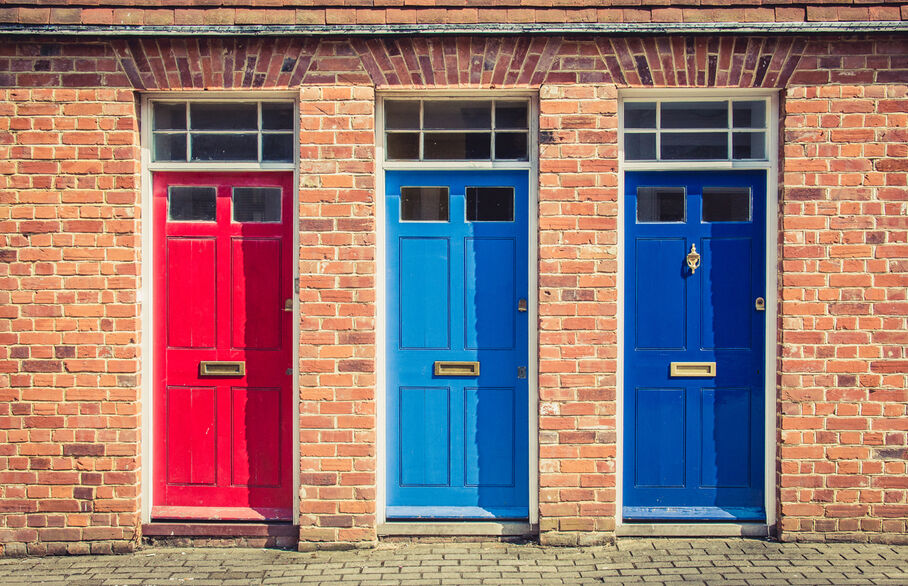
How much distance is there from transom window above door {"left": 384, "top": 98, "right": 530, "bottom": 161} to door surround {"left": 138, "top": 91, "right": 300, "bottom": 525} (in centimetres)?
71

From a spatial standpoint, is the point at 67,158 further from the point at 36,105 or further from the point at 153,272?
the point at 153,272

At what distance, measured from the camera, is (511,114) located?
4.75 meters

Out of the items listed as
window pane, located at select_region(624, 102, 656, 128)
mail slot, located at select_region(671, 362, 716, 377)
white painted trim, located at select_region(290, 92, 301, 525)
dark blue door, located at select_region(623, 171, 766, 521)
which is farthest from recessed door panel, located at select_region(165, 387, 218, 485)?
window pane, located at select_region(624, 102, 656, 128)

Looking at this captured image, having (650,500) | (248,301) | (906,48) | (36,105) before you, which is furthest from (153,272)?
(906,48)

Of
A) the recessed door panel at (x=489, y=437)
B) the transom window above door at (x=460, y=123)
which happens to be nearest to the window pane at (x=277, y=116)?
the transom window above door at (x=460, y=123)

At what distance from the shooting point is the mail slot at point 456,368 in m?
4.75

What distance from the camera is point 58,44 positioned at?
15.0 feet

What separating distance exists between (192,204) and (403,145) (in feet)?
5.09

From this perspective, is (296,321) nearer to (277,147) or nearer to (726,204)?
(277,147)

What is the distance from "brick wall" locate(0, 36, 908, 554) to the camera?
4516mm

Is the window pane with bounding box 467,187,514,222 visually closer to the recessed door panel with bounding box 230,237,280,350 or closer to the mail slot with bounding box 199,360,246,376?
the recessed door panel with bounding box 230,237,280,350

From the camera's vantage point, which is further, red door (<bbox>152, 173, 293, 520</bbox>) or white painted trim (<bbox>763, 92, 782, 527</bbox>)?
red door (<bbox>152, 173, 293, 520</bbox>)

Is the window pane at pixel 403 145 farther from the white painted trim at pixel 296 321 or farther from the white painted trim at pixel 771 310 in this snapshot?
the white painted trim at pixel 771 310

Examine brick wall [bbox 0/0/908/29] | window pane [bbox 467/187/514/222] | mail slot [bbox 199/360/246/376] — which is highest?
brick wall [bbox 0/0/908/29]
